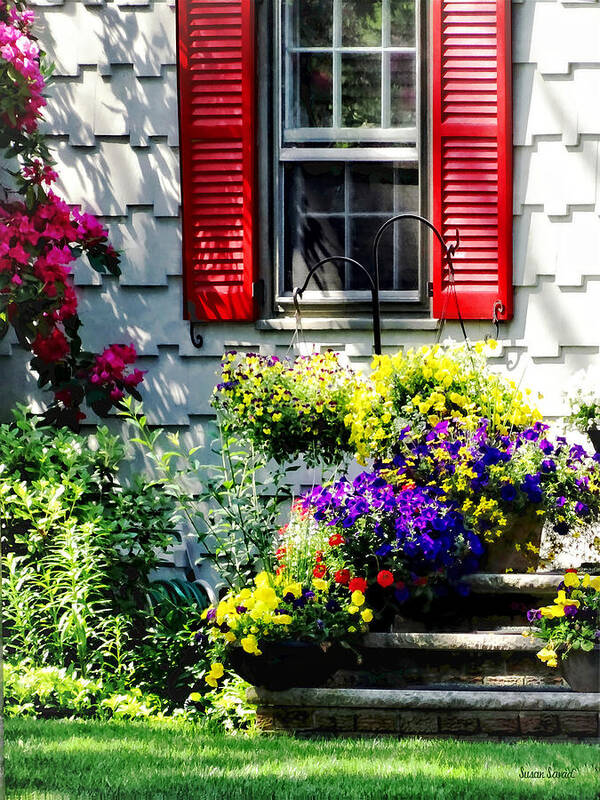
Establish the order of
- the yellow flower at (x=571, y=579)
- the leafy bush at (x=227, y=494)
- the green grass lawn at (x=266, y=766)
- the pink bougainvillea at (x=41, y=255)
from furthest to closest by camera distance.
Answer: the pink bougainvillea at (x=41, y=255), the leafy bush at (x=227, y=494), the yellow flower at (x=571, y=579), the green grass lawn at (x=266, y=766)

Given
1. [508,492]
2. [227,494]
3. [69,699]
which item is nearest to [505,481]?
[508,492]

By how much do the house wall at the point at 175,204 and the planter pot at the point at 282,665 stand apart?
139 cm

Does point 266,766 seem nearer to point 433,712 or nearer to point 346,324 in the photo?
point 433,712

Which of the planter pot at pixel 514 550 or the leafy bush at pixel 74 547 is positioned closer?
the planter pot at pixel 514 550

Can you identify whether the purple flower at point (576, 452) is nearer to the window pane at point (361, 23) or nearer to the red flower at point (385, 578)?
the red flower at point (385, 578)

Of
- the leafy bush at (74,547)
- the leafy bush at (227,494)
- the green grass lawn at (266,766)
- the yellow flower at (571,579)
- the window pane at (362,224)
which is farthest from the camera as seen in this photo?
the window pane at (362,224)

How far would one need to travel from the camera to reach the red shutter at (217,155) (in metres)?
4.45

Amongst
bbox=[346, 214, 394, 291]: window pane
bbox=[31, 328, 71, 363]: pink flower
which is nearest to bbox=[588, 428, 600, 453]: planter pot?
bbox=[346, 214, 394, 291]: window pane

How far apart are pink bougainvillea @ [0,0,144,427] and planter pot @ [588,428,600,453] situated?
1.78 meters

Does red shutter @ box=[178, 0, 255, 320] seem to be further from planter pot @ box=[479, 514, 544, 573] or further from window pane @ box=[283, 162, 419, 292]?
planter pot @ box=[479, 514, 544, 573]

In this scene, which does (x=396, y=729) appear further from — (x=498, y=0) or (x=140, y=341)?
(x=498, y=0)

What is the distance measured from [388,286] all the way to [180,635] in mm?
1653

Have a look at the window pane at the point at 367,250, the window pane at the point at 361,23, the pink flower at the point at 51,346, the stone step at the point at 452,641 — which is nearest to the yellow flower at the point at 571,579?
the stone step at the point at 452,641

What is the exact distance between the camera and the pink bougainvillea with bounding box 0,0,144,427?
165 inches
